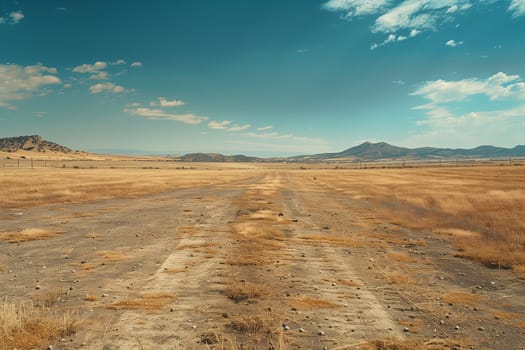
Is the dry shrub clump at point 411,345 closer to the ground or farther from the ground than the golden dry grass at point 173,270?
farther from the ground

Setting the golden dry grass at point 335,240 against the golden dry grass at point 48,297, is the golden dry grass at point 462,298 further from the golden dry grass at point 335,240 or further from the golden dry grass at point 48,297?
the golden dry grass at point 48,297

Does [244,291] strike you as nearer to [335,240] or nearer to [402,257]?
[402,257]

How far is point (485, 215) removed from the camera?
836 inches

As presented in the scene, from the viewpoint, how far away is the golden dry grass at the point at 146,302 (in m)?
7.80

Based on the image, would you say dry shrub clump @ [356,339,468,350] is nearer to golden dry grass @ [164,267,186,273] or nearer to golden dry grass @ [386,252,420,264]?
golden dry grass @ [386,252,420,264]

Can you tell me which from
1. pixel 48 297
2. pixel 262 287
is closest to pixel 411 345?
pixel 262 287

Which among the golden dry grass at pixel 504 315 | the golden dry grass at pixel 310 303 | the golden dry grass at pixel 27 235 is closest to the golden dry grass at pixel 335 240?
the golden dry grass at pixel 310 303

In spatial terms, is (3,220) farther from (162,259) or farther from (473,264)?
(473,264)

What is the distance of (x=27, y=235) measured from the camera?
1577 centimetres

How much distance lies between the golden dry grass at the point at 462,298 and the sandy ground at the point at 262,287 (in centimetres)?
3

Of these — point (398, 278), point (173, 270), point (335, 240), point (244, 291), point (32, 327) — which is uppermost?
point (32, 327)

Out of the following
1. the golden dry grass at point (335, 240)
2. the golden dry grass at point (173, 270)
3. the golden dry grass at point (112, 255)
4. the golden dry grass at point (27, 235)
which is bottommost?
the golden dry grass at point (335, 240)

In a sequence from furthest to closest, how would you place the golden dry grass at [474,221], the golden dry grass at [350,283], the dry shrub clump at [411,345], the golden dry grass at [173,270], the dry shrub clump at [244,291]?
the golden dry grass at [474,221]
the golden dry grass at [173,270]
the golden dry grass at [350,283]
the dry shrub clump at [244,291]
the dry shrub clump at [411,345]

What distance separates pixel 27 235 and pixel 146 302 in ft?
38.7
